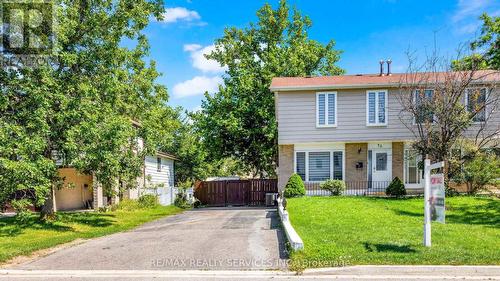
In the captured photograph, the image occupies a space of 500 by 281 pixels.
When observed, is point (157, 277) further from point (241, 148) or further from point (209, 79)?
point (209, 79)

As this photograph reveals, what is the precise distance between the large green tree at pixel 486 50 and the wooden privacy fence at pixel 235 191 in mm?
15489

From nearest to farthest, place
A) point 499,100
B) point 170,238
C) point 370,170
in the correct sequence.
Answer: point 170,238 < point 499,100 < point 370,170

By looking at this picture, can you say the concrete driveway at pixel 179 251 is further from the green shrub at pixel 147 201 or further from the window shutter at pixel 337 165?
the green shrub at pixel 147 201

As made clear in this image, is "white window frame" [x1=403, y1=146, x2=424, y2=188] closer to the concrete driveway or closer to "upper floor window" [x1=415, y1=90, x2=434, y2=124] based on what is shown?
"upper floor window" [x1=415, y1=90, x2=434, y2=124]

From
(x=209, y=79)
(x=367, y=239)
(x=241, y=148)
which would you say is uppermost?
(x=209, y=79)

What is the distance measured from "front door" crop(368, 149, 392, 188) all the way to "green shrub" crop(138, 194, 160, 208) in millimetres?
13583

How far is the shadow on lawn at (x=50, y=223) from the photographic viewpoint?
15328 millimetres

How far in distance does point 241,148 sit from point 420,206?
718 inches

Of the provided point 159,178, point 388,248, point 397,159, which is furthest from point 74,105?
point 159,178

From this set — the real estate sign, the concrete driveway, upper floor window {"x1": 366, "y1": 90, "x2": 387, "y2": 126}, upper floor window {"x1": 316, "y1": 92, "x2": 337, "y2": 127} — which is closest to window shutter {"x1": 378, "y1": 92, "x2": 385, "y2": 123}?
upper floor window {"x1": 366, "y1": 90, "x2": 387, "y2": 126}

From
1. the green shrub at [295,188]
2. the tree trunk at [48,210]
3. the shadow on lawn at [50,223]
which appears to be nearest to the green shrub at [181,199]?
the green shrub at [295,188]

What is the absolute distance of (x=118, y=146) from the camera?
16391 mm

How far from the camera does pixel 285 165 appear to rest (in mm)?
24531

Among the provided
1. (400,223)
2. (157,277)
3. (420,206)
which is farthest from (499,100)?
(157,277)
